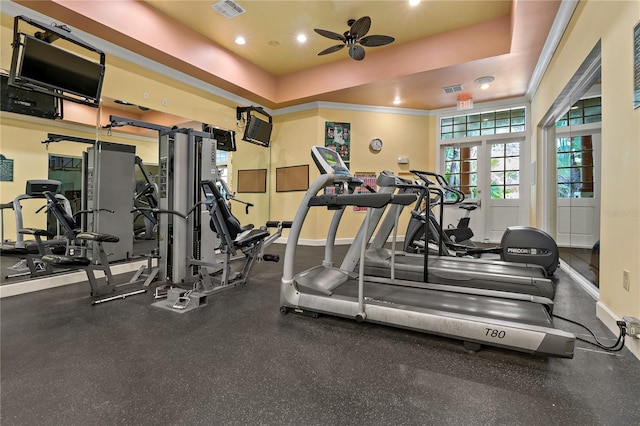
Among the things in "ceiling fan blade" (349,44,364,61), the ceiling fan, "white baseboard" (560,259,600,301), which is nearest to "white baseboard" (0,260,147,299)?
the ceiling fan

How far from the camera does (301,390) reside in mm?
1492

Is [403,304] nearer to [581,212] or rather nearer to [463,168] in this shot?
[581,212]

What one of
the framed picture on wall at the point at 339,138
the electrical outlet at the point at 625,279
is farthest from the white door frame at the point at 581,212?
the framed picture on wall at the point at 339,138

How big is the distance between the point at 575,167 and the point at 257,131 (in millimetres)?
5527

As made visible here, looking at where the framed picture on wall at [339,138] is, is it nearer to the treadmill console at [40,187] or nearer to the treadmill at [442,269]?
the treadmill at [442,269]

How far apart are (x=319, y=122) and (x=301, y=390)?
19.4 feet

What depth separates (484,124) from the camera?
22.2 ft

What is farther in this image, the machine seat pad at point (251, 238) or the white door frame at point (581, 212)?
the white door frame at point (581, 212)

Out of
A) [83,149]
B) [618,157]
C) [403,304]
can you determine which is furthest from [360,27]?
[83,149]

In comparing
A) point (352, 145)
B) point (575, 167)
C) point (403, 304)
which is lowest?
point (403, 304)

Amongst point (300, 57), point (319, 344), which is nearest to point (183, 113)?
point (300, 57)

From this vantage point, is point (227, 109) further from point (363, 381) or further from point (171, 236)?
Answer: point (363, 381)

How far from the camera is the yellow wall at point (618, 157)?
74.2 inches

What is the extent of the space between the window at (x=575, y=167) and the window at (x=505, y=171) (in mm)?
2010
